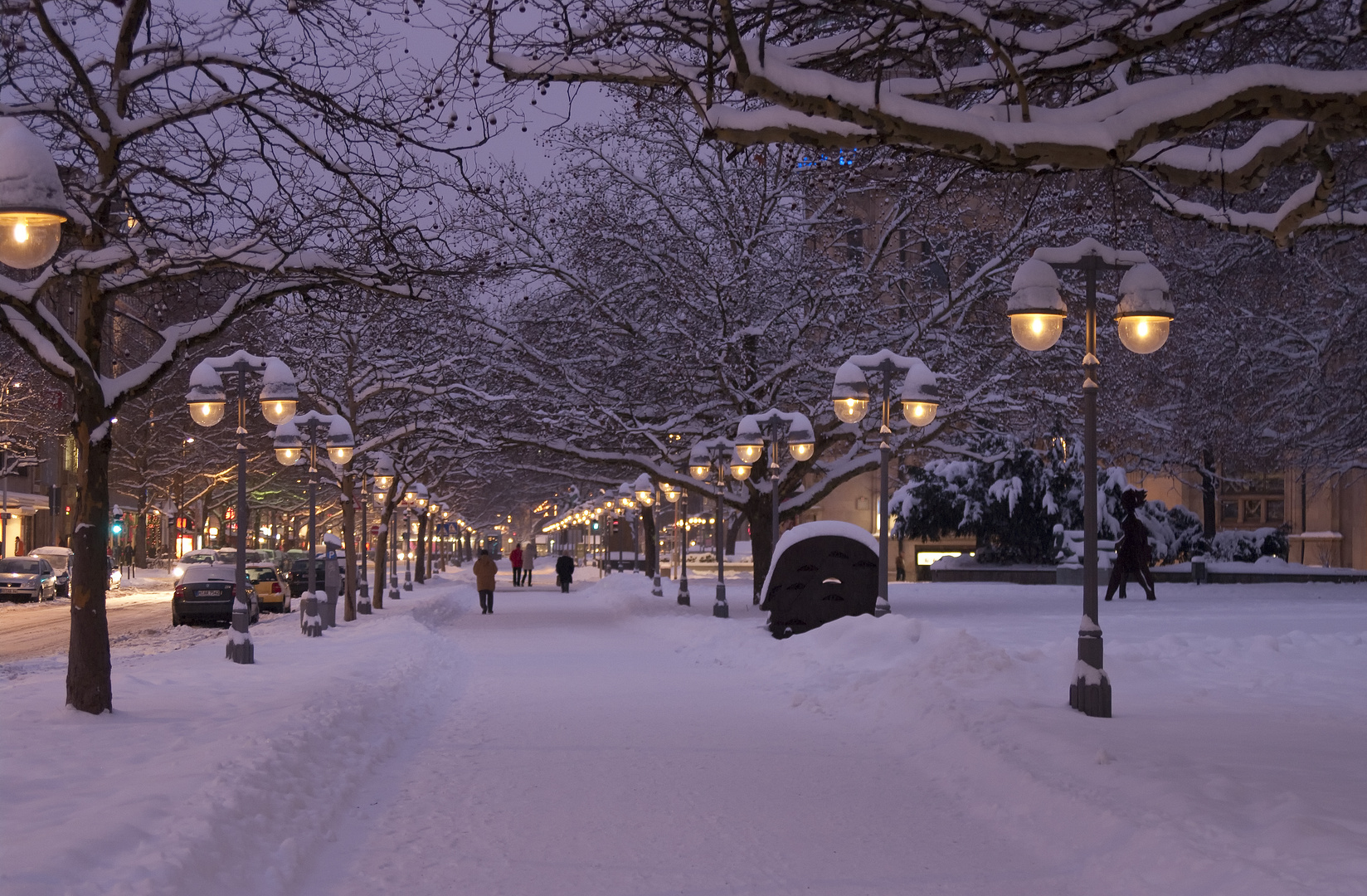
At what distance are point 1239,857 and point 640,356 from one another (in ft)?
87.5

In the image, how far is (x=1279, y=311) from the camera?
1025 inches

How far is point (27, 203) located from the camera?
820 centimetres

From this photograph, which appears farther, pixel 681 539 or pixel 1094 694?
pixel 681 539

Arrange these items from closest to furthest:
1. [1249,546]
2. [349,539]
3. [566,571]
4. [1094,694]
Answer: [1094,694]
[349,539]
[1249,546]
[566,571]

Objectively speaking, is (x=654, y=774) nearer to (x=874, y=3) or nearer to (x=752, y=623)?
(x=874, y=3)

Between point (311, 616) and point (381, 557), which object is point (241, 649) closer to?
point (311, 616)

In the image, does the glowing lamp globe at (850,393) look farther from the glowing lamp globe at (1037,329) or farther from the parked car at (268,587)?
the parked car at (268,587)

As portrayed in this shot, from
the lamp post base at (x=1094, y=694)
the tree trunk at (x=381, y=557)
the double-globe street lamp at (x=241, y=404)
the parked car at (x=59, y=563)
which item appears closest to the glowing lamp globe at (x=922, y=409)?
the lamp post base at (x=1094, y=694)

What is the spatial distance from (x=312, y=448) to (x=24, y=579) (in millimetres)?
28432

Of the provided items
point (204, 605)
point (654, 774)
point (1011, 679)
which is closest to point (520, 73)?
point (654, 774)

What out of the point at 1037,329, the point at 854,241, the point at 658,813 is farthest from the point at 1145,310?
the point at 854,241

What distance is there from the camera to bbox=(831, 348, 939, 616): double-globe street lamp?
21.1 metres

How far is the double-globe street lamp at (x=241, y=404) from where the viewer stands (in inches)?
745

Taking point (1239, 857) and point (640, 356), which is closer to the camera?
point (1239, 857)
